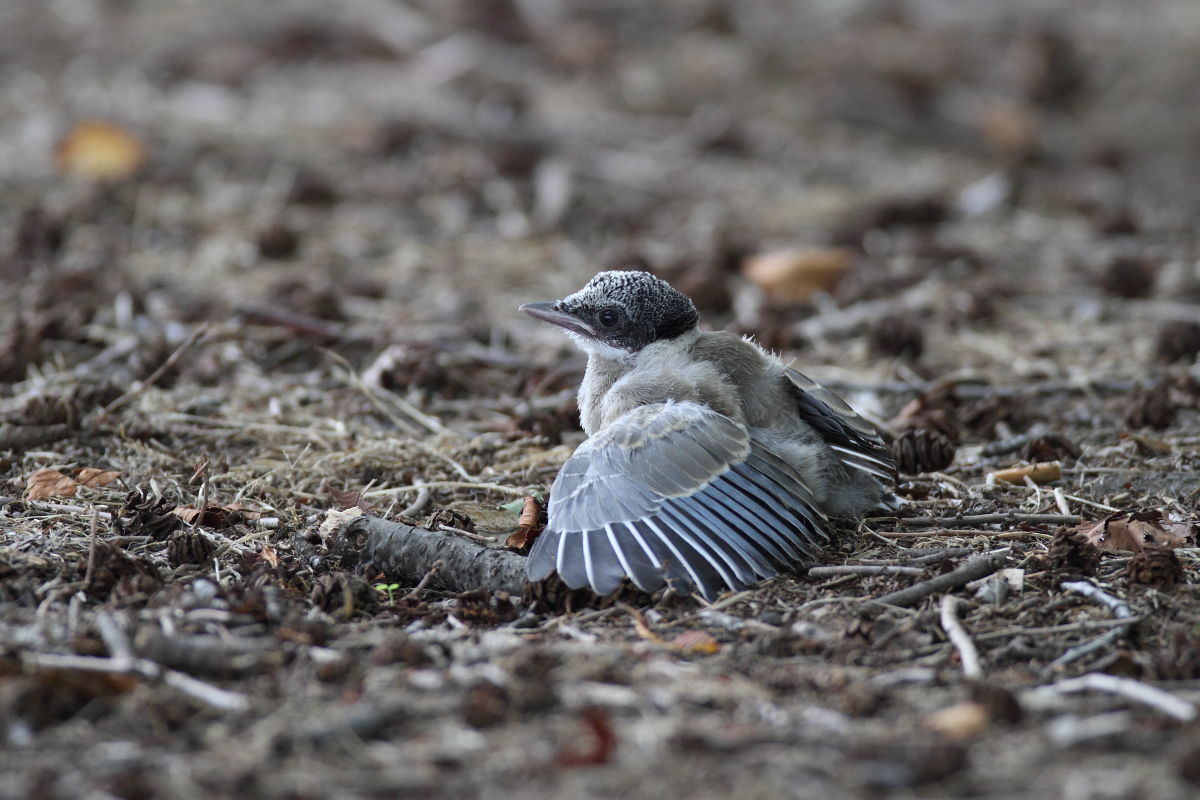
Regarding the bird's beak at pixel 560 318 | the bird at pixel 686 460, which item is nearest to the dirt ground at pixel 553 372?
the bird at pixel 686 460

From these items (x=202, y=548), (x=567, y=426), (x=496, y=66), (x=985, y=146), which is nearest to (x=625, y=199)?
(x=496, y=66)

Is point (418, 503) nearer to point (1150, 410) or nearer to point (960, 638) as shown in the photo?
point (960, 638)

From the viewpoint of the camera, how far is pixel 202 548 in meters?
3.88

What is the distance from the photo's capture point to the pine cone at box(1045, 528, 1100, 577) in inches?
150

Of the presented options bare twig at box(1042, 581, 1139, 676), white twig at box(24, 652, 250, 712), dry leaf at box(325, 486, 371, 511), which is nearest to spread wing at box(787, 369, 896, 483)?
bare twig at box(1042, 581, 1139, 676)

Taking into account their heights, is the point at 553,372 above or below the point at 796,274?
below

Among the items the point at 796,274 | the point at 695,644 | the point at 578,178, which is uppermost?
the point at 578,178

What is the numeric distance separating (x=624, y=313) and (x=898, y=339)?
2230mm

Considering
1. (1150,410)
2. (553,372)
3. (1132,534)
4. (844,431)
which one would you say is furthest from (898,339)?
(1132,534)

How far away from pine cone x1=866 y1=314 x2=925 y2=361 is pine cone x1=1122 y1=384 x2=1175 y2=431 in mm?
1206

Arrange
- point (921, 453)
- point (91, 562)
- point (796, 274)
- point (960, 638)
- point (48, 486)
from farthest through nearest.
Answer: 1. point (796, 274)
2. point (921, 453)
3. point (48, 486)
4. point (91, 562)
5. point (960, 638)

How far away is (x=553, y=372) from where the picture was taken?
5.82 meters

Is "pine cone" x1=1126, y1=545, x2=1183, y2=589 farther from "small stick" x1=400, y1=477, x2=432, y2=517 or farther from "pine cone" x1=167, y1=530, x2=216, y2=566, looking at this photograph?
"pine cone" x1=167, y1=530, x2=216, y2=566

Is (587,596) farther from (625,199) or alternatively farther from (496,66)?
(496,66)
